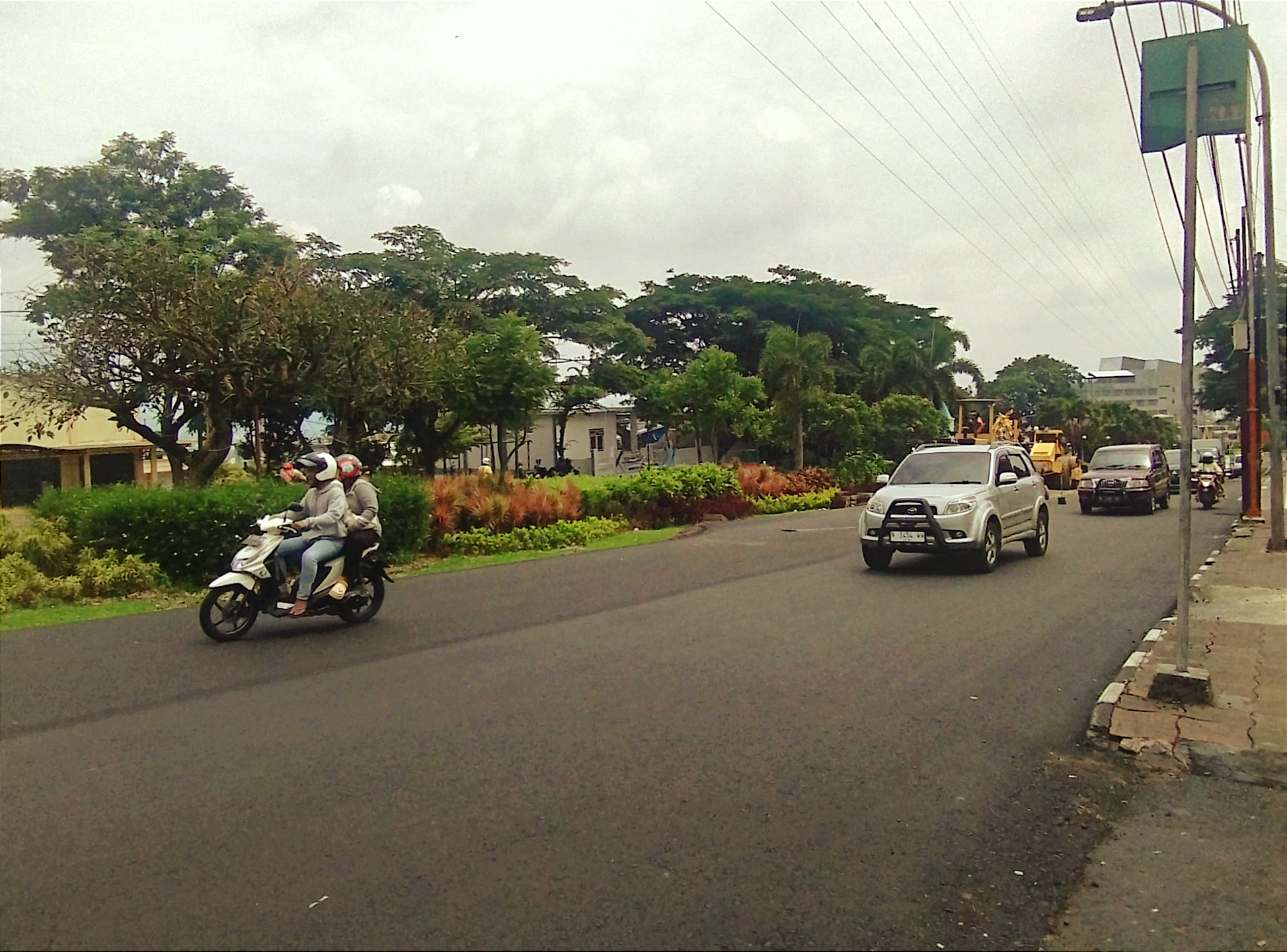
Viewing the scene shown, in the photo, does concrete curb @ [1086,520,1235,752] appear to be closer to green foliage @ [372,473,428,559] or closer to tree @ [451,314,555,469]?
green foliage @ [372,473,428,559]

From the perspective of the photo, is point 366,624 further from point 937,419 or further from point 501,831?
point 937,419

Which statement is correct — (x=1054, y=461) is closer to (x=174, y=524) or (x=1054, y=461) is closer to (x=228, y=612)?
(x=174, y=524)

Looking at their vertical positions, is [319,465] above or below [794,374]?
below

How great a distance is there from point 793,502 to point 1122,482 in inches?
322

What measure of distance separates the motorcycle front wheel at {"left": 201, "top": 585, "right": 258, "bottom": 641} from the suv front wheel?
29.1 feet

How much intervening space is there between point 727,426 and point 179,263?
20.6 meters

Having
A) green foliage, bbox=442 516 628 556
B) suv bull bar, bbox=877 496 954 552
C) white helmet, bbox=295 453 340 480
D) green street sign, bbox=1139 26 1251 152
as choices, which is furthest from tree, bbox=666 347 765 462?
green street sign, bbox=1139 26 1251 152

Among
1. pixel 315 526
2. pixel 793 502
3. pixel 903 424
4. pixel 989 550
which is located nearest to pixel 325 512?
pixel 315 526

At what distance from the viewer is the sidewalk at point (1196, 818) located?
3.73 metres

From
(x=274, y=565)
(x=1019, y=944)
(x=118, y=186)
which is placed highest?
(x=118, y=186)

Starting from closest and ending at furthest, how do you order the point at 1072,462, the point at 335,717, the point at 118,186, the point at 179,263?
the point at 335,717 < the point at 179,263 < the point at 118,186 < the point at 1072,462

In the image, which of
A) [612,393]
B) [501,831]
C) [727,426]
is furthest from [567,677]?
[612,393]

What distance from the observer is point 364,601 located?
9617 mm

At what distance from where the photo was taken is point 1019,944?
3559 millimetres
